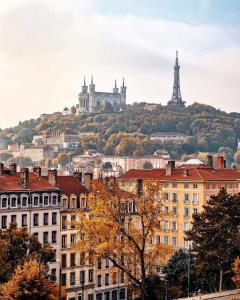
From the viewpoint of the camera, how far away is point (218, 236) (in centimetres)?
5538

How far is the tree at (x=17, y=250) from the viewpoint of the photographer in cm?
4784

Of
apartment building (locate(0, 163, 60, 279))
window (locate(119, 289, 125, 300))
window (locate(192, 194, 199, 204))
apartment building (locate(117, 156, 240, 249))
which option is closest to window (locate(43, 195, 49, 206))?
apartment building (locate(0, 163, 60, 279))

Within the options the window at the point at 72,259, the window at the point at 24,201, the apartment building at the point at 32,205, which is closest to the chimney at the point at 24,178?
the apartment building at the point at 32,205

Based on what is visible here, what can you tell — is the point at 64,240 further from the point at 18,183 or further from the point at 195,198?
the point at 195,198

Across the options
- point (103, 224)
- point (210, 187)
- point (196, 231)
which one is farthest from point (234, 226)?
point (210, 187)

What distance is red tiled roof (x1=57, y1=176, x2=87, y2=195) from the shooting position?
7432 centimetres

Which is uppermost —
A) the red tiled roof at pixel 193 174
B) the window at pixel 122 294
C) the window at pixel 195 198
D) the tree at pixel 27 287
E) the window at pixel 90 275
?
the red tiled roof at pixel 193 174

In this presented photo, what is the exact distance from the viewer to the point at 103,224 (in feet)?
152

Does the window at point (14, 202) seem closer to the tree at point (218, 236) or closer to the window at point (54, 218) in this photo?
the window at point (54, 218)

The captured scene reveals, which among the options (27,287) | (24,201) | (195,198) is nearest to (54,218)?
(24,201)

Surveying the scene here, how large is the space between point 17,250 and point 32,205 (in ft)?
62.8

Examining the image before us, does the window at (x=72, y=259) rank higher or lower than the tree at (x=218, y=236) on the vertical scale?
lower

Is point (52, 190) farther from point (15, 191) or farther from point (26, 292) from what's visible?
point (26, 292)

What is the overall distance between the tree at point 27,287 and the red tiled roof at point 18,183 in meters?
25.1
